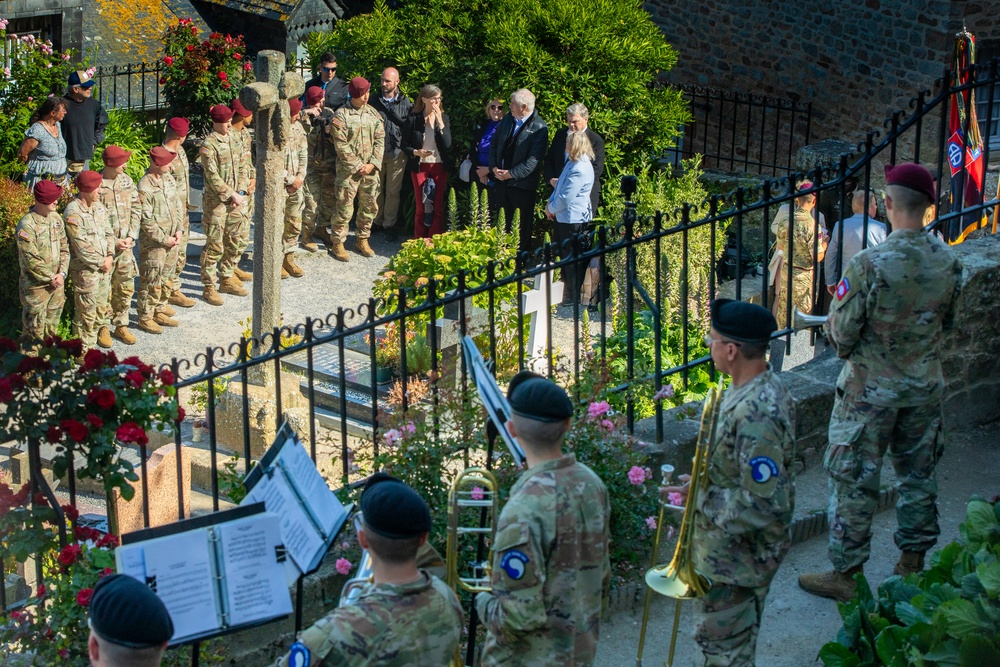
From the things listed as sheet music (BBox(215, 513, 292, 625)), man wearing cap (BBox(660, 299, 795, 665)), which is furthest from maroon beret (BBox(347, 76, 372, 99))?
sheet music (BBox(215, 513, 292, 625))

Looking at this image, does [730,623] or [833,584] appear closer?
[730,623]

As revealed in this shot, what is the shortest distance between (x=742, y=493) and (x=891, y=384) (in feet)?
4.19

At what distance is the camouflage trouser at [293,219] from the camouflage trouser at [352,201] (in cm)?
42

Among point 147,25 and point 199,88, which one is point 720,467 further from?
point 147,25

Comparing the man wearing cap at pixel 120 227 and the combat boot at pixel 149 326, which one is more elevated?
the man wearing cap at pixel 120 227

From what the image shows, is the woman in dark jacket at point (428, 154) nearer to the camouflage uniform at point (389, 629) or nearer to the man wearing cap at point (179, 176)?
the man wearing cap at point (179, 176)

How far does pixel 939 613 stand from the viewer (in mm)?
4469

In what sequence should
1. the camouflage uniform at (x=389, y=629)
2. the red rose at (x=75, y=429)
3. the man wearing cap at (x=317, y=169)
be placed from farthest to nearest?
the man wearing cap at (x=317, y=169) → the red rose at (x=75, y=429) → the camouflage uniform at (x=389, y=629)

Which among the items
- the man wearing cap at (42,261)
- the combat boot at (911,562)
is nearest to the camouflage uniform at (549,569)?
the combat boot at (911,562)

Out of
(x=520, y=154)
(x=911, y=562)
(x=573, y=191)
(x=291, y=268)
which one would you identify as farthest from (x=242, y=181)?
(x=911, y=562)

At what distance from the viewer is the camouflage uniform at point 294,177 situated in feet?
40.6

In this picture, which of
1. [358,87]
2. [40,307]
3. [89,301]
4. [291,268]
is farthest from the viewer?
[291,268]

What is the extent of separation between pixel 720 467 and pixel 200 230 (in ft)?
33.9

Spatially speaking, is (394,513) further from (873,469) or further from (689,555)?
(873,469)
